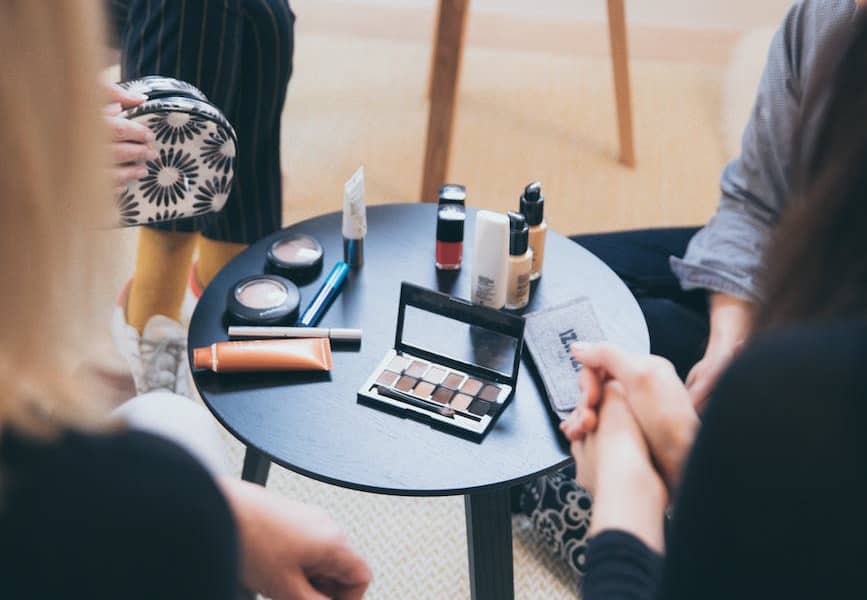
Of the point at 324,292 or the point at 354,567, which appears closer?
the point at 354,567

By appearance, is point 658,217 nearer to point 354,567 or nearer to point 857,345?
point 354,567

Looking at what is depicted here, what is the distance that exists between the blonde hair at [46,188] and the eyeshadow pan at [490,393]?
0.48 metres

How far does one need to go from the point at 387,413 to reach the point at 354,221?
0.27 m

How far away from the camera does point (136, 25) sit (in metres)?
1.34

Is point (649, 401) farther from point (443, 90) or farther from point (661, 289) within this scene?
point (443, 90)

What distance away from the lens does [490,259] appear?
3.22 ft

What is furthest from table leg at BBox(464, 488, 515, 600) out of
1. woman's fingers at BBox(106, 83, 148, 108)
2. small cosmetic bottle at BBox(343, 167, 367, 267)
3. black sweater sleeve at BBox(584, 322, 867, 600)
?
woman's fingers at BBox(106, 83, 148, 108)

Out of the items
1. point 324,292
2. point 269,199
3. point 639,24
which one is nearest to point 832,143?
point 324,292

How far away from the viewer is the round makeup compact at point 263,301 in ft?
3.27

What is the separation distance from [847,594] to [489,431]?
48 cm

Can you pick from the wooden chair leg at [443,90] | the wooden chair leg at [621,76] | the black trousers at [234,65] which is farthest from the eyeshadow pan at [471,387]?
the wooden chair leg at [621,76]

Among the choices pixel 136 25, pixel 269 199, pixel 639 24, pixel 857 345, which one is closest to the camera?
pixel 857 345

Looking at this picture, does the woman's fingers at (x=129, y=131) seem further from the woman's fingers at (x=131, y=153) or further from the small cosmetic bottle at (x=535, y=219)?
the small cosmetic bottle at (x=535, y=219)

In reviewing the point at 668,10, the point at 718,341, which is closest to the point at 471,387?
the point at 718,341
